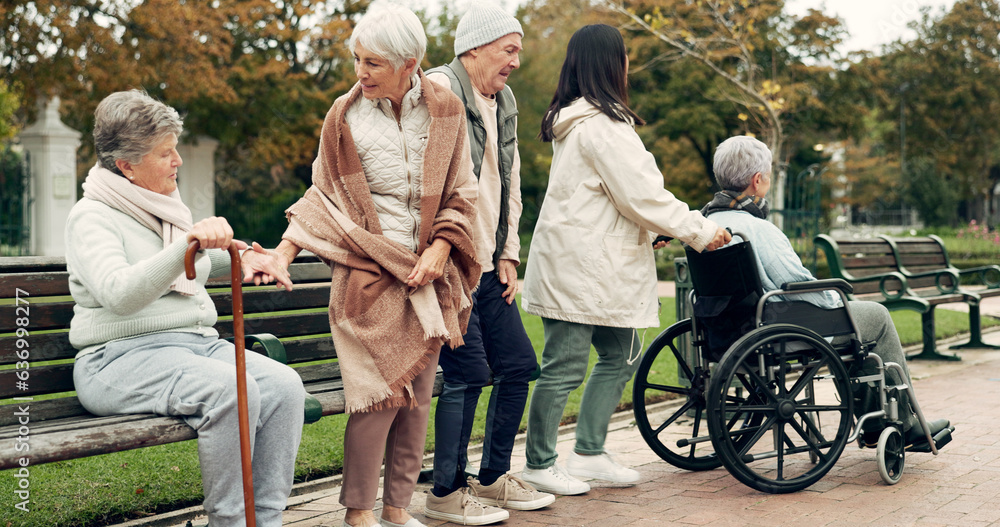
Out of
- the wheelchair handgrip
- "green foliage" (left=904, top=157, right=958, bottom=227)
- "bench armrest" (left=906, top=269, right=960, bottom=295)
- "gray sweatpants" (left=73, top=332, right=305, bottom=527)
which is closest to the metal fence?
"bench armrest" (left=906, top=269, right=960, bottom=295)

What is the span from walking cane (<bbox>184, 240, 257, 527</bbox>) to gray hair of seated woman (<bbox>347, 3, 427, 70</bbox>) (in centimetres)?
76

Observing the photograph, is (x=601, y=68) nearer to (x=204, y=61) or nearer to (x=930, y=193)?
(x=204, y=61)

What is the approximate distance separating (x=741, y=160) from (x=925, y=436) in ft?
4.61

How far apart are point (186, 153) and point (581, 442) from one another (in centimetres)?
2131

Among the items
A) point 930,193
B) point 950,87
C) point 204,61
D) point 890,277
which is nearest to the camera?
point 890,277

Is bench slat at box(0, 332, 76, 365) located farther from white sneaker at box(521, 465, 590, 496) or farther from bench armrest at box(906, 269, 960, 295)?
bench armrest at box(906, 269, 960, 295)

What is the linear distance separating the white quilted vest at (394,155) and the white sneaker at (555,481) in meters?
1.25

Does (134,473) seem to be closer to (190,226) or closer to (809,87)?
(190,226)

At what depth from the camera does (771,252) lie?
4.07 m

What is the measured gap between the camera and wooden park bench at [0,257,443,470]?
2.64 m

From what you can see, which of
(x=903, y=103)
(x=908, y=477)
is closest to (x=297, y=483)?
(x=908, y=477)

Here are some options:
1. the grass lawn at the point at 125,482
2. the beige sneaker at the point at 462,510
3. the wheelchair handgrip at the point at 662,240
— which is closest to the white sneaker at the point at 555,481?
the beige sneaker at the point at 462,510

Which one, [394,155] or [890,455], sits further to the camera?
[890,455]

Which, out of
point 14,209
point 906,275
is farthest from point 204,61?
point 906,275
